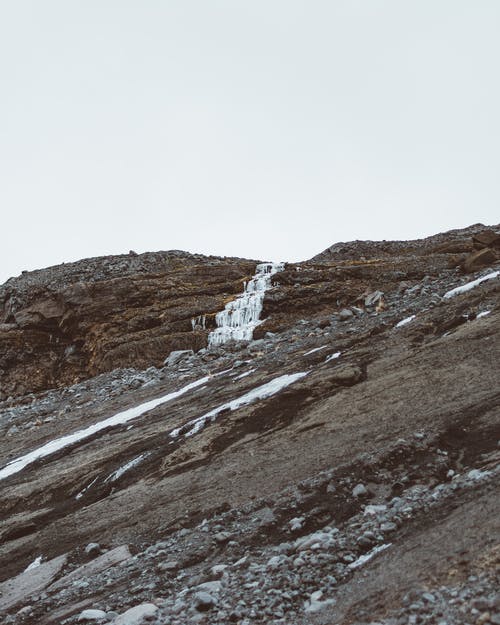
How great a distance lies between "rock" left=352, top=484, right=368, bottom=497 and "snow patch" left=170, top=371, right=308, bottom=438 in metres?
7.25

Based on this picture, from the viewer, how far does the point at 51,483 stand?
15.5 meters

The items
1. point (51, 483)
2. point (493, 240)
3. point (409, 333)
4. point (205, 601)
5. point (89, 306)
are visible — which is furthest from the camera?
point (89, 306)

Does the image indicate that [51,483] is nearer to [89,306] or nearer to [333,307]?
[333,307]

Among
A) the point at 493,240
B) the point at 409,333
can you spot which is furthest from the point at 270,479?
the point at 493,240

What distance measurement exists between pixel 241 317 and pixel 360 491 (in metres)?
27.0

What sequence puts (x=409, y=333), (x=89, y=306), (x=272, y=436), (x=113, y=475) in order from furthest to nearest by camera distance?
(x=89, y=306) → (x=409, y=333) → (x=113, y=475) → (x=272, y=436)

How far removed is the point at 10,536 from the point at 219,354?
58.4ft

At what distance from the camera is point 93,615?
23.2 ft

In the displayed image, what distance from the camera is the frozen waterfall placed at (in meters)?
33.7

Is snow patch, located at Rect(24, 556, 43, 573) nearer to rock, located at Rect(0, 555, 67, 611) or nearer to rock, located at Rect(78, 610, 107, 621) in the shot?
rock, located at Rect(0, 555, 67, 611)

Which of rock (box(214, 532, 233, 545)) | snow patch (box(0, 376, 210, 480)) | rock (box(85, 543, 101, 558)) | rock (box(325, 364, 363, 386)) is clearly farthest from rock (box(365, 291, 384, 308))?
rock (box(214, 532, 233, 545))

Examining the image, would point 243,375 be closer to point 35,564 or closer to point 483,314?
point 483,314

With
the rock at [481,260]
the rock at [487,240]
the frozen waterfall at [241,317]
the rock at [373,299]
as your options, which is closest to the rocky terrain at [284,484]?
the rock at [373,299]

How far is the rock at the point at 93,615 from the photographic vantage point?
7.00 metres
